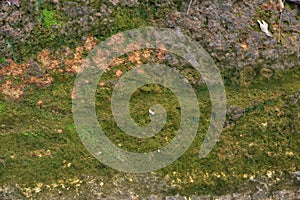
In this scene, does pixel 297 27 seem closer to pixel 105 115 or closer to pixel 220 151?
pixel 220 151

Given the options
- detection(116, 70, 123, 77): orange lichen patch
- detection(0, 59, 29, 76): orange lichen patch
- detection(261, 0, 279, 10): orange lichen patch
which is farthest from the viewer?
detection(261, 0, 279, 10): orange lichen patch

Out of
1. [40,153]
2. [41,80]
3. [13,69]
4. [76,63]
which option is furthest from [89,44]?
[40,153]

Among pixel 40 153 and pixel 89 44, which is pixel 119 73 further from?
pixel 40 153

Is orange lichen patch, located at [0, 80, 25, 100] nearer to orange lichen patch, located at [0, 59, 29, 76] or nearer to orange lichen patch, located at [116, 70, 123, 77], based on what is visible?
orange lichen patch, located at [0, 59, 29, 76]

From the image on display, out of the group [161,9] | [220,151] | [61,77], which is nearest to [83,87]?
[61,77]

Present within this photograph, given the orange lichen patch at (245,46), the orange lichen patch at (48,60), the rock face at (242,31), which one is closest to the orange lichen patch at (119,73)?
the orange lichen patch at (48,60)

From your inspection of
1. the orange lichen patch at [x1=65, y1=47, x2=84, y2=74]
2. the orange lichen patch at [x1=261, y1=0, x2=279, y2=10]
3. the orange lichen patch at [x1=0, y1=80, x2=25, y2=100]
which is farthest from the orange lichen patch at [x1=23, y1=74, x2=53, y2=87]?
the orange lichen patch at [x1=261, y1=0, x2=279, y2=10]

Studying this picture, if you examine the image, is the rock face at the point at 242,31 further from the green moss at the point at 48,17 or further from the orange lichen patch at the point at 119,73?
the green moss at the point at 48,17
